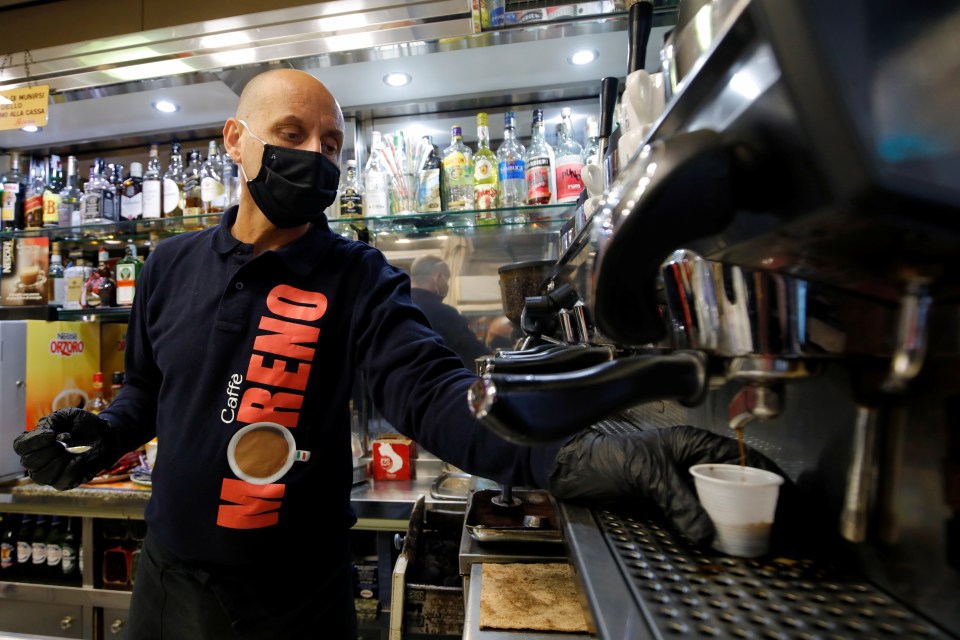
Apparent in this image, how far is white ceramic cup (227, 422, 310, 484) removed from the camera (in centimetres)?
86

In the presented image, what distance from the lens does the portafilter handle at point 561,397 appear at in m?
0.29

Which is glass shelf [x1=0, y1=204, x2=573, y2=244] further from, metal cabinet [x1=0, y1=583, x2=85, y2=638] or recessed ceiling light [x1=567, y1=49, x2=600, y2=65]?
metal cabinet [x1=0, y1=583, x2=85, y2=638]

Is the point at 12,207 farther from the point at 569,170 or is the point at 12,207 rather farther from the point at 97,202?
the point at 569,170

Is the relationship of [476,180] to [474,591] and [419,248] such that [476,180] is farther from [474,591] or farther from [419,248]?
[474,591]

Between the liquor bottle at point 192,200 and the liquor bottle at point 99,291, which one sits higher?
the liquor bottle at point 192,200

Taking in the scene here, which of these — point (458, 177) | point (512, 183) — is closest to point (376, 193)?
point (458, 177)

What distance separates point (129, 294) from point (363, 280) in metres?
1.36

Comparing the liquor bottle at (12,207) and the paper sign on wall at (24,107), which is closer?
the paper sign on wall at (24,107)

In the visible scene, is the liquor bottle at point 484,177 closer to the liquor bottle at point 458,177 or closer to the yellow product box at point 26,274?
the liquor bottle at point 458,177

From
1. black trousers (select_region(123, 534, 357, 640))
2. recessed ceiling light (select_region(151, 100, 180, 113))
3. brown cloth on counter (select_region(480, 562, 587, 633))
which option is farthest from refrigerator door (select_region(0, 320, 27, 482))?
brown cloth on counter (select_region(480, 562, 587, 633))

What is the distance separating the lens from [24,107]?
1.45m

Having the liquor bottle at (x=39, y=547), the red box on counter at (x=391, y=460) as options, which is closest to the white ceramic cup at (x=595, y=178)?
the red box on counter at (x=391, y=460)

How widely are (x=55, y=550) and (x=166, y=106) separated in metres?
1.60

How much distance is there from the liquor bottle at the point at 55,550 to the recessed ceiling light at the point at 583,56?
234cm
